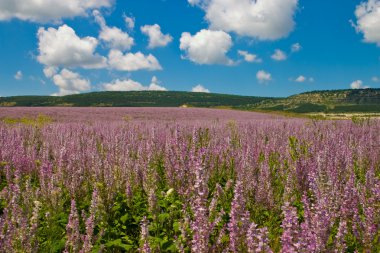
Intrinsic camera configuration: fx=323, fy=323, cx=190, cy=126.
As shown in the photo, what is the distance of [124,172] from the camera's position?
17.6 ft

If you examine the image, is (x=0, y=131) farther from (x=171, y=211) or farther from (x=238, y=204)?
(x=238, y=204)

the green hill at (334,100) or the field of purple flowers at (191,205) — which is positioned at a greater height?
the green hill at (334,100)

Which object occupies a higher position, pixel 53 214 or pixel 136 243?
pixel 53 214

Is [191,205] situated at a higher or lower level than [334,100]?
lower

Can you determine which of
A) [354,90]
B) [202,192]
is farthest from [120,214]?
[354,90]

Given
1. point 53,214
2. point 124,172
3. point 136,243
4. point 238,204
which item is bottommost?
point 136,243

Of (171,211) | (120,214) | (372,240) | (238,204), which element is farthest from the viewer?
(120,214)

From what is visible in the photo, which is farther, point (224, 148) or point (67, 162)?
point (224, 148)

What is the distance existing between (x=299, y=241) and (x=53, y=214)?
334 centimetres

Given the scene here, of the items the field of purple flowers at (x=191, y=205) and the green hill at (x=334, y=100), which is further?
the green hill at (x=334, y=100)

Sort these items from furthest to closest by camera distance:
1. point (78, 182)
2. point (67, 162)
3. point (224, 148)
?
point (224, 148) → point (67, 162) → point (78, 182)

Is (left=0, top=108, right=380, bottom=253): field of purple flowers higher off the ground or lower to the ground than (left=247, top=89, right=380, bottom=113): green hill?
lower

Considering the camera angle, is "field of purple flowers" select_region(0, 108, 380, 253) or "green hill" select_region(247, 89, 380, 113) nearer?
"field of purple flowers" select_region(0, 108, 380, 253)

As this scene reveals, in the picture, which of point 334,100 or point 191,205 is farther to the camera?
point 334,100
